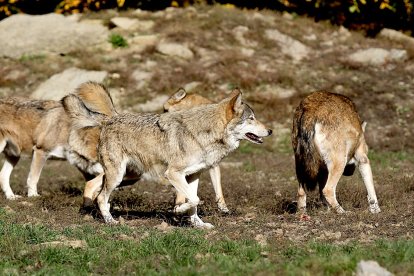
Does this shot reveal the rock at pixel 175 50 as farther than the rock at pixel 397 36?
No

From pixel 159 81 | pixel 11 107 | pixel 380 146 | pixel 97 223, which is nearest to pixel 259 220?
pixel 97 223

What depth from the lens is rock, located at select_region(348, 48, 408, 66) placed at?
24.6m

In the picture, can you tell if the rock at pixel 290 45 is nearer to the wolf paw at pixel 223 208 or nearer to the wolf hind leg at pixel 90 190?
the wolf paw at pixel 223 208

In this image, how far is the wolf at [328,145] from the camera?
10.9m

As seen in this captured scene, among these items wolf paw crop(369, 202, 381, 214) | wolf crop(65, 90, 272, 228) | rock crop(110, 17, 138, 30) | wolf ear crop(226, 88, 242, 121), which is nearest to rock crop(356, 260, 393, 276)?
wolf crop(65, 90, 272, 228)

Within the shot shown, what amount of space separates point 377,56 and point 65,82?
382 inches

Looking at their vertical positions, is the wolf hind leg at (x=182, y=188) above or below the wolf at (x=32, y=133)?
above

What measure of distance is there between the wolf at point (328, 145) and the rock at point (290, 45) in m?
13.6

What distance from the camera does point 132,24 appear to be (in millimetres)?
Result: 26656

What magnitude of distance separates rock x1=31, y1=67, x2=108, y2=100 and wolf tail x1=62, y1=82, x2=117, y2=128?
964 centimetres

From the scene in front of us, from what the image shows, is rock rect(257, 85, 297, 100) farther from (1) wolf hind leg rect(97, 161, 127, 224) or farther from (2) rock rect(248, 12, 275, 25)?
(1) wolf hind leg rect(97, 161, 127, 224)

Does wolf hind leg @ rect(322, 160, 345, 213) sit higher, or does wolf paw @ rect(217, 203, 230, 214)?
wolf hind leg @ rect(322, 160, 345, 213)

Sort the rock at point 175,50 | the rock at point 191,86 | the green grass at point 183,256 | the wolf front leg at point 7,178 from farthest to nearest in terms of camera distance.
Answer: the rock at point 175,50 → the rock at point 191,86 → the wolf front leg at point 7,178 → the green grass at point 183,256

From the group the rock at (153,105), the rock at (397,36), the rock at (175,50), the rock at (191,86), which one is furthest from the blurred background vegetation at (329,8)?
the rock at (153,105)
